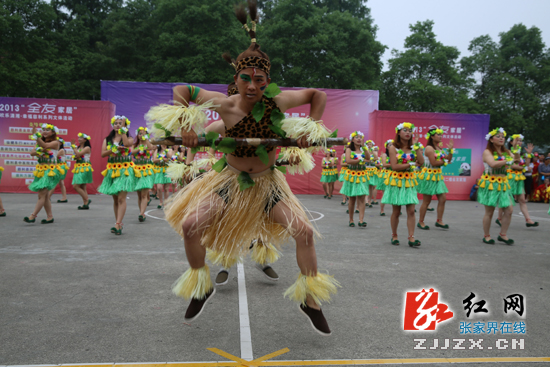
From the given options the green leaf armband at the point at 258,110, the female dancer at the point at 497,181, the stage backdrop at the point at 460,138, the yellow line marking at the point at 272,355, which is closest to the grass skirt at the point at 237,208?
the green leaf armband at the point at 258,110

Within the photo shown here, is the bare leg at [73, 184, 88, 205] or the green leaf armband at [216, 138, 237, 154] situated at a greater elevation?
the green leaf armband at [216, 138, 237, 154]

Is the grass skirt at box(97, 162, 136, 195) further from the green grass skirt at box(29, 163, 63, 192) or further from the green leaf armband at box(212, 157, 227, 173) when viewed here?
the green leaf armband at box(212, 157, 227, 173)

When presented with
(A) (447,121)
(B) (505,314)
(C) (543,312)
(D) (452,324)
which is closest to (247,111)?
(D) (452,324)

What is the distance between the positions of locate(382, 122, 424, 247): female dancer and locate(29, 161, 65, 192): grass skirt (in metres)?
6.41

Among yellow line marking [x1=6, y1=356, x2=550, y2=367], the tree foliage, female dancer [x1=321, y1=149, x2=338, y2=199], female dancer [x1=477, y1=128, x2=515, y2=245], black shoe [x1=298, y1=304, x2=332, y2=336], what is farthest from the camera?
the tree foliage

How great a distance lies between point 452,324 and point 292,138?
1882 millimetres

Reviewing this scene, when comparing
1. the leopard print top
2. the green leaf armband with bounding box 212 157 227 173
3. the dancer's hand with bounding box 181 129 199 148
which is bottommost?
the green leaf armband with bounding box 212 157 227 173

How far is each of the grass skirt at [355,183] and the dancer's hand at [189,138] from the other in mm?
6059

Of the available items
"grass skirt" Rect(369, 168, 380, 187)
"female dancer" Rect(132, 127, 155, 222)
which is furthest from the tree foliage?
"female dancer" Rect(132, 127, 155, 222)

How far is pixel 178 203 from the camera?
330 cm

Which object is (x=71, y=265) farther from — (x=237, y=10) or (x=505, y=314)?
(x=505, y=314)

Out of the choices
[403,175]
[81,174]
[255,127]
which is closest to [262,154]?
[255,127]

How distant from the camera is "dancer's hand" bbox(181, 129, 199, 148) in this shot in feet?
9.02

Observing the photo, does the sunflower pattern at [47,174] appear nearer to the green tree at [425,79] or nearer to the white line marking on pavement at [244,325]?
the white line marking on pavement at [244,325]
